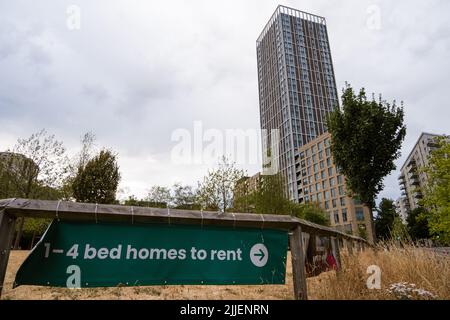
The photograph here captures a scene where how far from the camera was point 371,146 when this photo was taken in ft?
52.5

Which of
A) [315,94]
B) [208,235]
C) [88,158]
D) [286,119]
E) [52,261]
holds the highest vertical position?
[315,94]

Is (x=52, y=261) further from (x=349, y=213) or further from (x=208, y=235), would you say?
(x=349, y=213)

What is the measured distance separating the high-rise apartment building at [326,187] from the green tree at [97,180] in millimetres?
53365

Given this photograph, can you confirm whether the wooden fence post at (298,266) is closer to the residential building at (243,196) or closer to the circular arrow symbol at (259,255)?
the circular arrow symbol at (259,255)

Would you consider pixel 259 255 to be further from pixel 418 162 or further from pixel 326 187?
pixel 418 162

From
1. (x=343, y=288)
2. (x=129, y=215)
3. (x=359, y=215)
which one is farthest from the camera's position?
(x=359, y=215)

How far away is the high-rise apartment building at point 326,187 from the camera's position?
68750mm

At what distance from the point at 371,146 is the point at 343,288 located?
46.0 feet

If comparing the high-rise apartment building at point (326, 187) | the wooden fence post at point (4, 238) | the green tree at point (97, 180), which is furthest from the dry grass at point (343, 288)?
the high-rise apartment building at point (326, 187)

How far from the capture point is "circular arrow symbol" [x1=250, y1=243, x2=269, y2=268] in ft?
10.8

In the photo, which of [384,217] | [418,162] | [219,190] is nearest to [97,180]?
[219,190]

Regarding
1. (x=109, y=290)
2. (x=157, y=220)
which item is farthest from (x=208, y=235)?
(x=109, y=290)

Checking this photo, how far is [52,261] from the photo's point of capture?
271cm

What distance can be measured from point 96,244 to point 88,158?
73.6ft
